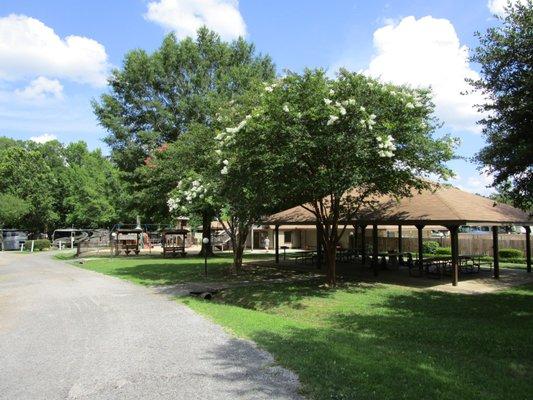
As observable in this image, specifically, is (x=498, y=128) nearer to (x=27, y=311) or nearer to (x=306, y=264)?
(x=27, y=311)

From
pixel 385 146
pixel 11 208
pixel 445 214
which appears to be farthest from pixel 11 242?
pixel 385 146

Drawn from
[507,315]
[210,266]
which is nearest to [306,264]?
[210,266]

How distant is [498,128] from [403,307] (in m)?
5.06

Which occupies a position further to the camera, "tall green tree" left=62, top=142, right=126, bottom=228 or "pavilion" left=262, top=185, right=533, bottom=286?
"tall green tree" left=62, top=142, right=126, bottom=228

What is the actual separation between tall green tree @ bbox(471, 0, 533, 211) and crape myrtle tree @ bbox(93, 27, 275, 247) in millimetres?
21825

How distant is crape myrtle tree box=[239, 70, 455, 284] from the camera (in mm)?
12414

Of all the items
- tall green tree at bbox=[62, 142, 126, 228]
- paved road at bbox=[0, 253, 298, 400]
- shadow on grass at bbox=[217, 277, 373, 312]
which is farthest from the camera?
tall green tree at bbox=[62, 142, 126, 228]

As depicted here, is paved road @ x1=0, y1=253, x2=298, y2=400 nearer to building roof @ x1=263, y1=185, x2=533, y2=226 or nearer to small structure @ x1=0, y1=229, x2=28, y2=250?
building roof @ x1=263, y1=185, x2=533, y2=226

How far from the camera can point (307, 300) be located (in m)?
13.3

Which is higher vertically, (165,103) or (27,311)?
(165,103)

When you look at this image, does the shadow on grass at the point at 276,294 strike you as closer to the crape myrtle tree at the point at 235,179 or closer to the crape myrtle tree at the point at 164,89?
the crape myrtle tree at the point at 235,179

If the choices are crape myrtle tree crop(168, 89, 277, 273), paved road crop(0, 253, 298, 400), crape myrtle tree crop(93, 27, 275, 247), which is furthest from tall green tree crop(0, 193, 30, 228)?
paved road crop(0, 253, 298, 400)

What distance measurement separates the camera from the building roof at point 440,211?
1620cm

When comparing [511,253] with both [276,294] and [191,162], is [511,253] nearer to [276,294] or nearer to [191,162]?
[276,294]
